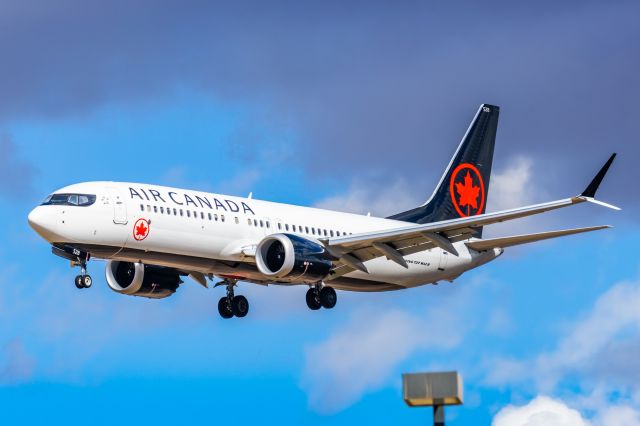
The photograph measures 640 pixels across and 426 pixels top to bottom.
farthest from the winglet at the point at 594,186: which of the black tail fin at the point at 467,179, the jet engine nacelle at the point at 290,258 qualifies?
the black tail fin at the point at 467,179

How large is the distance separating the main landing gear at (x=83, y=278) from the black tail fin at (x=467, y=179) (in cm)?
1824

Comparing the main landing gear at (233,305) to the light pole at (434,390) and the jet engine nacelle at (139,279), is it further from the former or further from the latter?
the light pole at (434,390)

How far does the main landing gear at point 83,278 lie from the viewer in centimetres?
6531

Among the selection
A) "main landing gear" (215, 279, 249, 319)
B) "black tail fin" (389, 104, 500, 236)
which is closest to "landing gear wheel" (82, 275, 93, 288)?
"main landing gear" (215, 279, 249, 319)

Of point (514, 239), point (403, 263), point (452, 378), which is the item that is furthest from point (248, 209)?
point (452, 378)

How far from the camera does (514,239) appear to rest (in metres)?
72.6

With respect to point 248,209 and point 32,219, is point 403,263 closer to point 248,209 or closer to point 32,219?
point 248,209

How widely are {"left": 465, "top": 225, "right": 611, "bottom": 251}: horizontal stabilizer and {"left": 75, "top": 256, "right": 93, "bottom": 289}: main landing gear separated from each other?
19257 millimetres

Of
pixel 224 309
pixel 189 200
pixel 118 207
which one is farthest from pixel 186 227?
pixel 224 309

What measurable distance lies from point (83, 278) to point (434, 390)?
29091 millimetres

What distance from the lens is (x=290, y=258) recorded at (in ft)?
221

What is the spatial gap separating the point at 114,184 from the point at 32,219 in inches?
145

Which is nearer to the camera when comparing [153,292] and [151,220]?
[151,220]

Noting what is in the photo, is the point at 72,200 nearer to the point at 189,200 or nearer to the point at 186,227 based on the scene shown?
the point at 186,227
